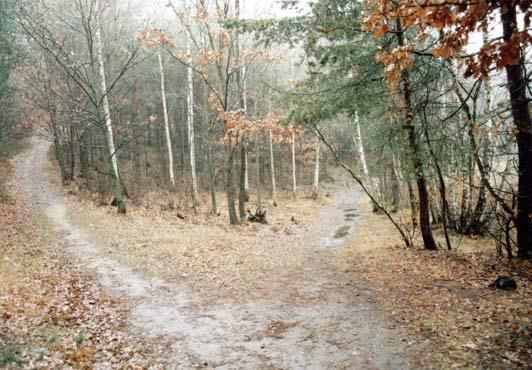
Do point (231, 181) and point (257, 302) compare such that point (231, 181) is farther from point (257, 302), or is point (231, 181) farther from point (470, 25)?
point (470, 25)

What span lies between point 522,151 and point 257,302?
696cm

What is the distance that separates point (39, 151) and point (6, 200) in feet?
74.3

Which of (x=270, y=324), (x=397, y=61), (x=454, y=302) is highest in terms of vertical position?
(x=397, y=61)

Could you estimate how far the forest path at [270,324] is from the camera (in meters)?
5.88

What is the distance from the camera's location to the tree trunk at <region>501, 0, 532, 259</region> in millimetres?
7828

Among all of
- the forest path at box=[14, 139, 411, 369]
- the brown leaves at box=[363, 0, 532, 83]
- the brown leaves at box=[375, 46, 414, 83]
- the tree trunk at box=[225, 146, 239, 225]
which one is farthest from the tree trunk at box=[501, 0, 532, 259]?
the tree trunk at box=[225, 146, 239, 225]

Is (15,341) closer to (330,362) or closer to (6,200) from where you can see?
(330,362)

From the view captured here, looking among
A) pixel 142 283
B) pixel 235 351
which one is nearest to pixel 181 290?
pixel 142 283

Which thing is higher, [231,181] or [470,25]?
[470,25]

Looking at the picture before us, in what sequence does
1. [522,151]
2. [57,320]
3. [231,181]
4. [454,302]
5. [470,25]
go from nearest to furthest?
[470,25] < [57,320] < [454,302] < [522,151] < [231,181]

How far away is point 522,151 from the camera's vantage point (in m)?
8.75

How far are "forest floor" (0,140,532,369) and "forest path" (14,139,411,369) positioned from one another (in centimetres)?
3

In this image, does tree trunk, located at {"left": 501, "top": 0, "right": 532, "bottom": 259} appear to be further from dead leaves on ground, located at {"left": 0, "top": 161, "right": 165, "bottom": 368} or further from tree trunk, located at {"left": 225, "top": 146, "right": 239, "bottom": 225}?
tree trunk, located at {"left": 225, "top": 146, "right": 239, "bottom": 225}

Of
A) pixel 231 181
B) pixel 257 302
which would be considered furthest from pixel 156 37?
pixel 257 302
